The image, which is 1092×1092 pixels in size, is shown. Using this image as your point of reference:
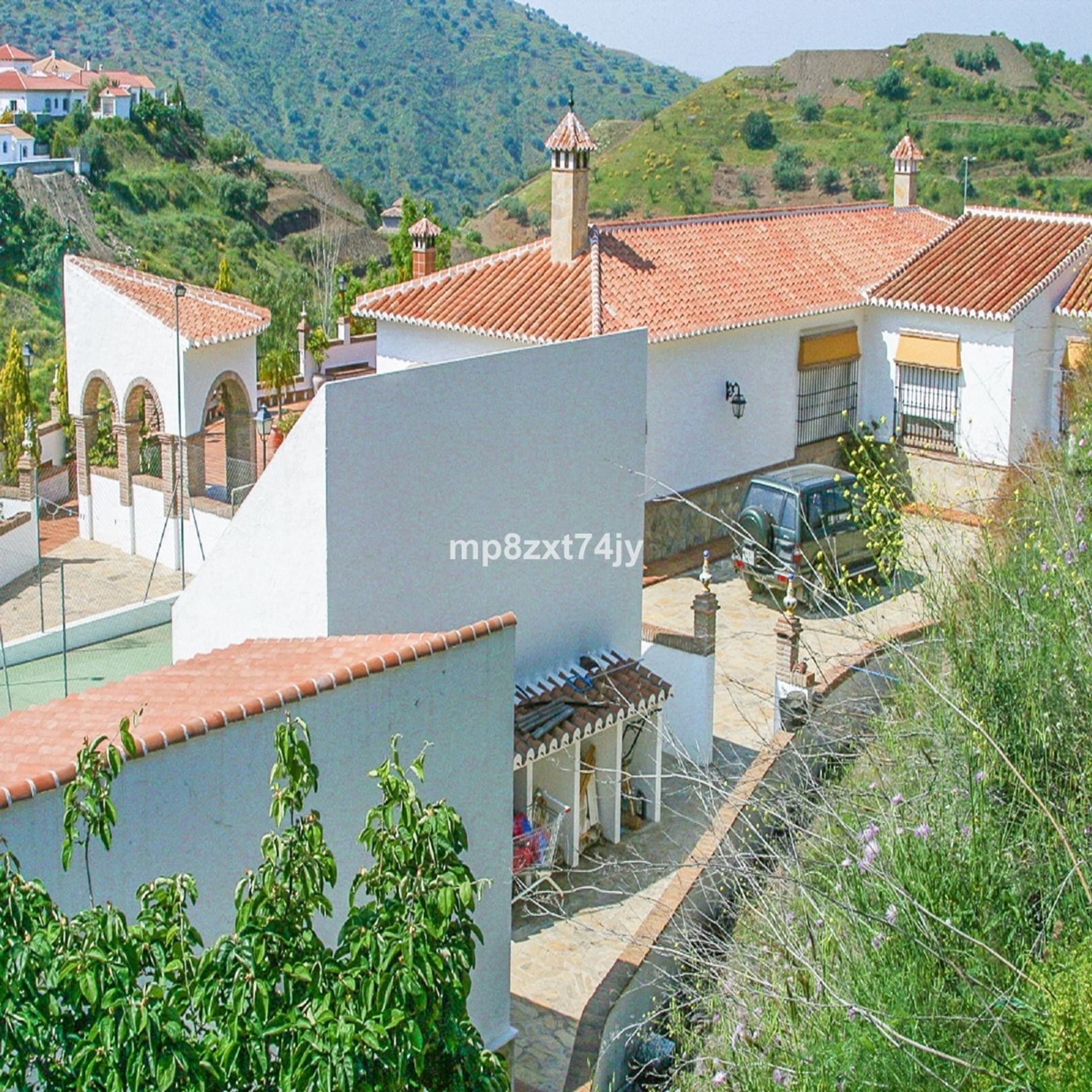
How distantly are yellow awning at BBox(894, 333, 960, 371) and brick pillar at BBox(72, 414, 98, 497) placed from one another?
13824mm

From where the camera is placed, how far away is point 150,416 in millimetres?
30609

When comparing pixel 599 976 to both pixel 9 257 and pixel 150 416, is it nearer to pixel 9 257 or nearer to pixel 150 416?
pixel 150 416

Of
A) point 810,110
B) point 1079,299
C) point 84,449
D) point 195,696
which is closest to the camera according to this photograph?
point 195,696

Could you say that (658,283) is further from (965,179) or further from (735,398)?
(965,179)

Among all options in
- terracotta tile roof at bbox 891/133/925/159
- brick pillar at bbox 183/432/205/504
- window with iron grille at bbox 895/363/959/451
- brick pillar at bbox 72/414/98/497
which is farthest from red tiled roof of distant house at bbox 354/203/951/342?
brick pillar at bbox 72/414/98/497

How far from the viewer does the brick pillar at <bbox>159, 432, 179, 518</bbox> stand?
75.3 feet

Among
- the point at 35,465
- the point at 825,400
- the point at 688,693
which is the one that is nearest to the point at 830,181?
the point at 825,400

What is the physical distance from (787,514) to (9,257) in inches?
Answer: 1902

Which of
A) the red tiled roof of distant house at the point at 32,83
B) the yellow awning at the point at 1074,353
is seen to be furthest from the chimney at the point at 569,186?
→ the red tiled roof of distant house at the point at 32,83

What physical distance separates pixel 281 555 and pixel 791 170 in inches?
2431

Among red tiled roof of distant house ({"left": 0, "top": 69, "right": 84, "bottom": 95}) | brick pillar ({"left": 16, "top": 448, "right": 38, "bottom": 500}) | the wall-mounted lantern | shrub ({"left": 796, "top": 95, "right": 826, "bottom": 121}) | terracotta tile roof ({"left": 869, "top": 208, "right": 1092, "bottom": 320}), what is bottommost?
brick pillar ({"left": 16, "top": 448, "right": 38, "bottom": 500})

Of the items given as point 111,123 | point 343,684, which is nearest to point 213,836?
point 343,684

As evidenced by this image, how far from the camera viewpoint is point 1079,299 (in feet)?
81.8

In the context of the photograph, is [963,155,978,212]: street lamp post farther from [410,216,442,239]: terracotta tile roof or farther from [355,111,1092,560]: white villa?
[410,216,442,239]: terracotta tile roof
